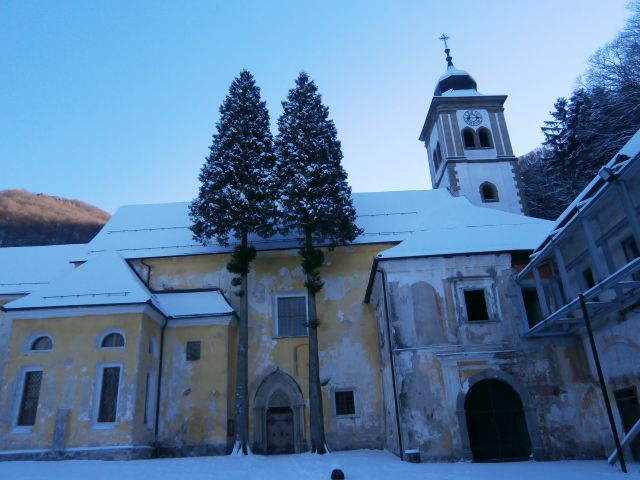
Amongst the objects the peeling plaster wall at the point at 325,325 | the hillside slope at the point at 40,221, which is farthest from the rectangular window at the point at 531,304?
the hillside slope at the point at 40,221

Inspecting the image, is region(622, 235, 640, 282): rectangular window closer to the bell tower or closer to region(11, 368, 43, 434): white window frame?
the bell tower

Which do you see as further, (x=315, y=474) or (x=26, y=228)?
(x=26, y=228)

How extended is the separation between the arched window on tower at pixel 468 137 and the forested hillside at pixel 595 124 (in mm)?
6165

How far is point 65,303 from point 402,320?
12.4 meters

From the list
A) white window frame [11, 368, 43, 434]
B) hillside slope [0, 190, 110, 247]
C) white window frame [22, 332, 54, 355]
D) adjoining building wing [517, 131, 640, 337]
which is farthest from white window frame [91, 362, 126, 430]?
hillside slope [0, 190, 110, 247]

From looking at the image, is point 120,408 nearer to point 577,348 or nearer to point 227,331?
point 227,331

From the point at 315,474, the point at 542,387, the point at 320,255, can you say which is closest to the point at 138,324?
the point at 320,255

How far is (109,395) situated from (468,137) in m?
25.2

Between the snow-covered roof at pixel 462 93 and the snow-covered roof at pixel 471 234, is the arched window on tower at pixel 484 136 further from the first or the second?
the snow-covered roof at pixel 471 234

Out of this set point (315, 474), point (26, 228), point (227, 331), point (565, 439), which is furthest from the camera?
point (26, 228)

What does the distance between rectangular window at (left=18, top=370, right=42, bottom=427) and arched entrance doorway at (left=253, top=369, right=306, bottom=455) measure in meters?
7.92

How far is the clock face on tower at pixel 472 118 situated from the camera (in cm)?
3241

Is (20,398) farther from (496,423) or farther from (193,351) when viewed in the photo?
(496,423)

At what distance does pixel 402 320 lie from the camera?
56.4ft
